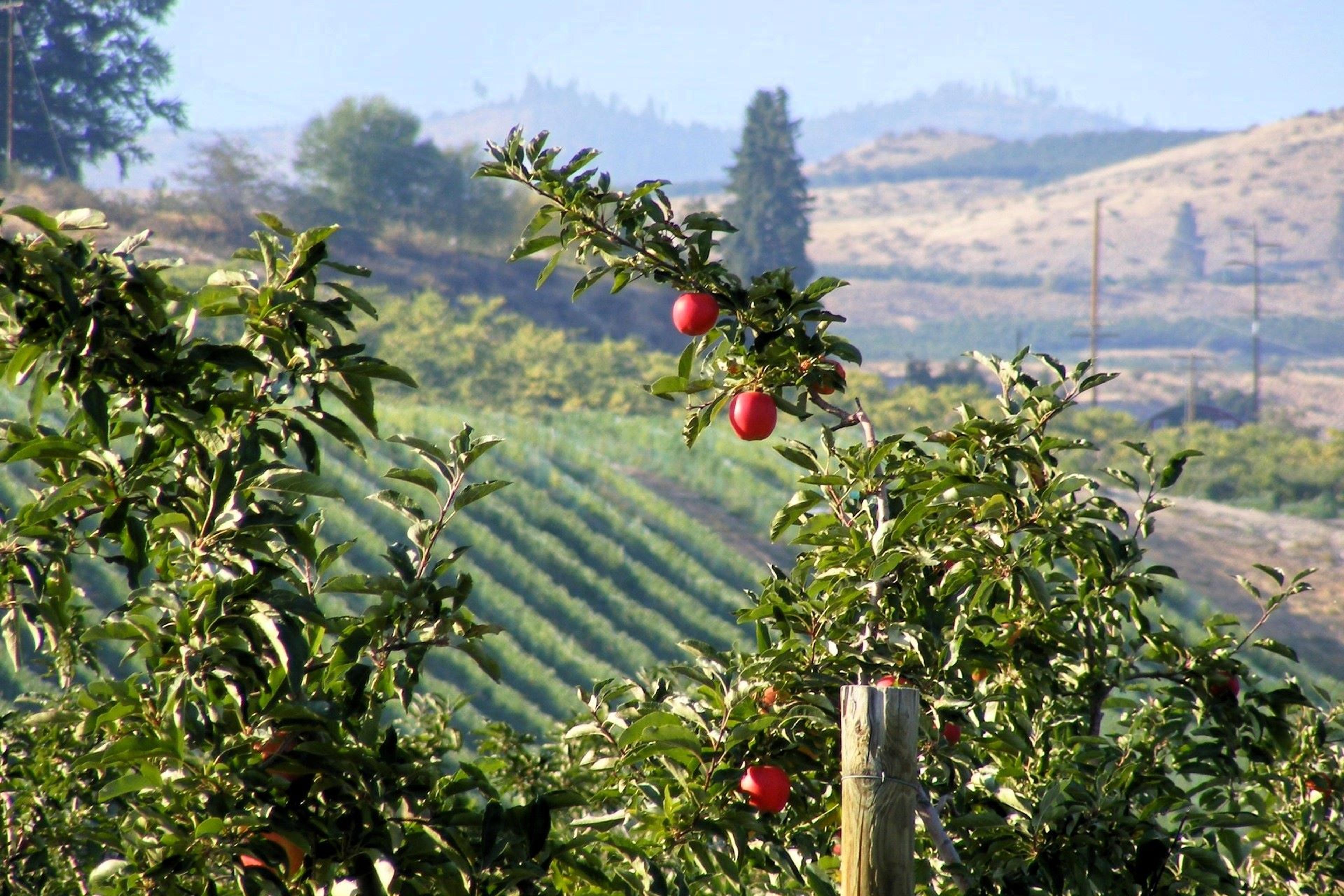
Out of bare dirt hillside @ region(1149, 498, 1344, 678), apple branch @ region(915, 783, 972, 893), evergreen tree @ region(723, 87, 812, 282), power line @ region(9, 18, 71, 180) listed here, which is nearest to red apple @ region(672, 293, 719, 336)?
apple branch @ region(915, 783, 972, 893)

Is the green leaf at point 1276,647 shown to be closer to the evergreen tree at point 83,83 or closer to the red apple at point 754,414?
the red apple at point 754,414

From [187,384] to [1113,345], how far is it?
233 ft

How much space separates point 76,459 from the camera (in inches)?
68.5

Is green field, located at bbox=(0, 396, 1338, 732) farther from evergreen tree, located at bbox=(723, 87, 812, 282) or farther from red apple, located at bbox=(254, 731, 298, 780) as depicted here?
evergreen tree, located at bbox=(723, 87, 812, 282)

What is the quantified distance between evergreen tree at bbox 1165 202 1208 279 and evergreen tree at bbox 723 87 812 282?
5238cm

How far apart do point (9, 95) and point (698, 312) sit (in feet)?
114

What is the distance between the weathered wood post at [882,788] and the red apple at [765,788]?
0.16m

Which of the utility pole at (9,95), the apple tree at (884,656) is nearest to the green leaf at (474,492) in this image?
the apple tree at (884,656)

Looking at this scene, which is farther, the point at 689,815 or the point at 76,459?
the point at 689,815

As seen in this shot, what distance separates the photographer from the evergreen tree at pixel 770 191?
4303 cm

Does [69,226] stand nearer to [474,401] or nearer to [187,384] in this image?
[187,384]

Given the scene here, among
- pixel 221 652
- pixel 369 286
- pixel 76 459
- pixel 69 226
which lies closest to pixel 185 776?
pixel 221 652

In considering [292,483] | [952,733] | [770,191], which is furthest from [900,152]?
[292,483]

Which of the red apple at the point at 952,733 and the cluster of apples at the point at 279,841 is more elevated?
the cluster of apples at the point at 279,841
